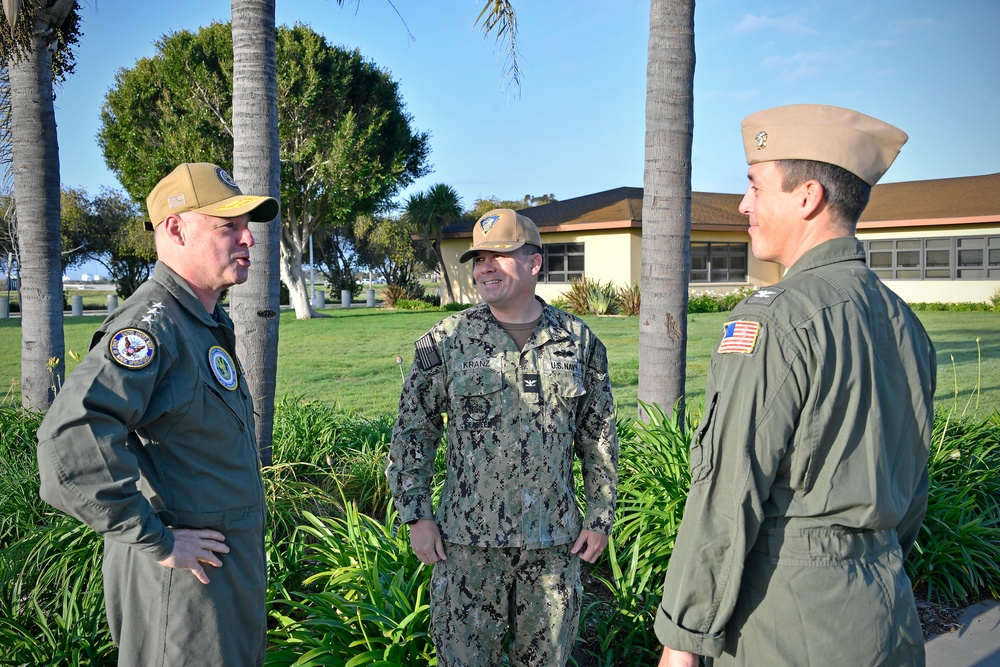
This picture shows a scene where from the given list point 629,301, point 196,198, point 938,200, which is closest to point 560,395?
point 196,198

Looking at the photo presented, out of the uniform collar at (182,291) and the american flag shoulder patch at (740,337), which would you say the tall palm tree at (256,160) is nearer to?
the uniform collar at (182,291)

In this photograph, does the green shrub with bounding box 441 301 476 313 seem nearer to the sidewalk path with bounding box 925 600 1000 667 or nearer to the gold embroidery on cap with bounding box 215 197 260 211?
the sidewalk path with bounding box 925 600 1000 667

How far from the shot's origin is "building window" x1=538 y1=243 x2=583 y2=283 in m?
28.9

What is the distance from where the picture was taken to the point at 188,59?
85.5 feet

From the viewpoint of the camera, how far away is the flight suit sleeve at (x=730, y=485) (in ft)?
5.41

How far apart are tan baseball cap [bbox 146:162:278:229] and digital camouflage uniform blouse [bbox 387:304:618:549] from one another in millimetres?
891

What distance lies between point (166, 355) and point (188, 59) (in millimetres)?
27624

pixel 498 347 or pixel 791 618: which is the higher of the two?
pixel 498 347

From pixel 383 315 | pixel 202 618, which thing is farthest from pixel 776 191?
pixel 383 315

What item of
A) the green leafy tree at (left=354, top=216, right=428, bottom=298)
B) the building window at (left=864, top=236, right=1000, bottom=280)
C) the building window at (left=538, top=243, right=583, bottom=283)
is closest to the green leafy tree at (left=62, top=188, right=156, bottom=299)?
the green leafy tree at (left=354, top=216, right=428, bottom=298)

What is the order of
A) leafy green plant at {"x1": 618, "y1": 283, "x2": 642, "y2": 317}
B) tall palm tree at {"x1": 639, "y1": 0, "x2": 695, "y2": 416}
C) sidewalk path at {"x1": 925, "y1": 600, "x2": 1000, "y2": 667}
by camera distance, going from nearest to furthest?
sidewalk path at {"x1": 925, "y1": 600, "x2": 1000, "y2": 667}, tall palm tree at {"x1": 639, "y1": 0, "x2": 695, "y2": 416}, leafy green plant at {"x1": 618, "y1": 283, "x2": 642, "y2": 317}

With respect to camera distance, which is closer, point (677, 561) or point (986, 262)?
point (677, 561)

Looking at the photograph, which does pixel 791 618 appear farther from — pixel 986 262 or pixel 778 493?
pixel 986 262

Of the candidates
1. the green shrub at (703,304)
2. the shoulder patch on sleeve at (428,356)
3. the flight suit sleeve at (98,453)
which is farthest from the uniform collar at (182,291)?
the green shrub at (703,304)
